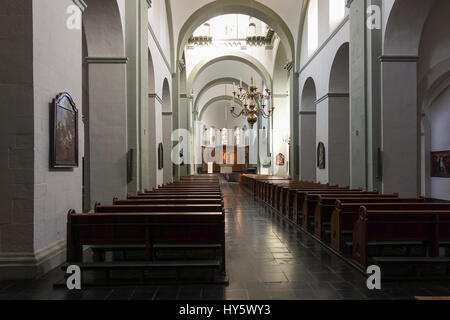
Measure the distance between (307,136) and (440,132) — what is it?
4748 millimetres

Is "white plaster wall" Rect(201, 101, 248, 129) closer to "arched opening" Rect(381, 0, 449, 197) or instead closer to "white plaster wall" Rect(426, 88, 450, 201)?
"white plaster wall" Rect(426, 88, 450, 201)

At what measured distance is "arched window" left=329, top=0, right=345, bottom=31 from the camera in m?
10.7

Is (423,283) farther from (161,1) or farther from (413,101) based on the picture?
(161,1)

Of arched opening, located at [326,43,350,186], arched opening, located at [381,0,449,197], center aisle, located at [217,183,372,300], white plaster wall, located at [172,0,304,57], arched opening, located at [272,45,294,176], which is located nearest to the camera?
center aisle, located at [217,183,372,300]

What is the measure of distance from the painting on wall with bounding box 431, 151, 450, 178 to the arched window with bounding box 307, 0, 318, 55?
6000 mm

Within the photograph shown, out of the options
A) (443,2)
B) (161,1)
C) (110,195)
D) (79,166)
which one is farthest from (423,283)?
(161,1)

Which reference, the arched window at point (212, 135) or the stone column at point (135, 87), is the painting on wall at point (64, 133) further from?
the arched window at point (212, 135)

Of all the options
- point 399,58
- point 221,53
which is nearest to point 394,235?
point 399,58

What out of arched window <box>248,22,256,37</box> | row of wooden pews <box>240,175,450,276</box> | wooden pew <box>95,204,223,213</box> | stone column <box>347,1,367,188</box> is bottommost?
row of wooden pews <box>240,175,450,276</box>

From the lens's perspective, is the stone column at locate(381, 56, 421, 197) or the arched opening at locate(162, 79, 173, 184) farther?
the arched opening at locate(162, 79, 173, 184)

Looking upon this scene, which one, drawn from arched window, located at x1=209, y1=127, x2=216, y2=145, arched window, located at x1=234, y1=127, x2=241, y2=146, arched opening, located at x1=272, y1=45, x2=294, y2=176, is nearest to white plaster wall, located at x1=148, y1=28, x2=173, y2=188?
arched opening, located at x1=272, y1=45, x2=294, y2=176

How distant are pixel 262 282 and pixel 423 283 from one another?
5.43 feet

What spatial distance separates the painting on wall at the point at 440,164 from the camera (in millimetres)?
13141
